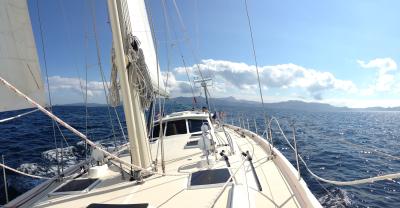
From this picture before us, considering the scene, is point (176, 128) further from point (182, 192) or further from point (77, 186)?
point (182, 192)

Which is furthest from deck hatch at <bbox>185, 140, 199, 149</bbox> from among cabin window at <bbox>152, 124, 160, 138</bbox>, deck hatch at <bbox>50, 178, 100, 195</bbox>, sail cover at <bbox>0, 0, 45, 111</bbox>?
sail cover at <bbox>0, 0, 45, 111</bbox>

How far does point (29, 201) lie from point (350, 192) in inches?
375

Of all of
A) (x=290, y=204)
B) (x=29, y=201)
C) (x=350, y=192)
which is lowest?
(x=350, y=192)

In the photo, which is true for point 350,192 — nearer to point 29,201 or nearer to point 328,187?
point 328,187

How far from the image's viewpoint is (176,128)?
9406 mm

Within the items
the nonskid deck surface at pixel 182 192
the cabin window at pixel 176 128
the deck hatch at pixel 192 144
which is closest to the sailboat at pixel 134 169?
the nonskid deck surface at pixel 182 192

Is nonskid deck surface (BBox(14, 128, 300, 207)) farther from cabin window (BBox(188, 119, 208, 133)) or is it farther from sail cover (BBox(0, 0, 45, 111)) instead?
cabin window (BBox(188, 119, 208, 133))

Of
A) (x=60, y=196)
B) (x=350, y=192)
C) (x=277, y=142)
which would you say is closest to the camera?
(x=60, y=196)

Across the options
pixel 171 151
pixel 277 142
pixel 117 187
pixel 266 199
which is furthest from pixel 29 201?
pixel 277 142

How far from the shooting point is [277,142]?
1803cm

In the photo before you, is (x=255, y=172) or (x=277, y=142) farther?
(x=277, y=142)

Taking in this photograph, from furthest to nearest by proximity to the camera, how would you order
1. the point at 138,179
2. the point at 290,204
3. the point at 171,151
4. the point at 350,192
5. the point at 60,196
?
1. the point at 350,192
2. the point at 171,151
3. the point at 138,179
4. the point at 60,196
5. the point at 290,204

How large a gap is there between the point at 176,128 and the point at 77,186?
485 cm

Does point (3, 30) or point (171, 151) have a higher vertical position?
point (3, 30)
